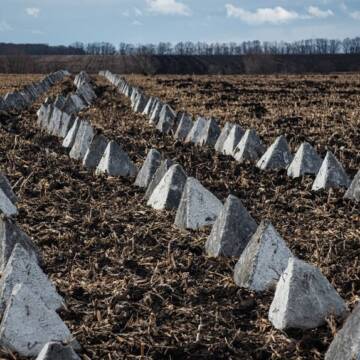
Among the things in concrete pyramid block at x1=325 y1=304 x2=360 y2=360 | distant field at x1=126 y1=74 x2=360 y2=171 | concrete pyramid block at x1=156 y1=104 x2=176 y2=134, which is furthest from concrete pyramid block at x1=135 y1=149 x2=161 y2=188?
concrete pyramid block at x1=156 y1=104 x2=176 y2=134

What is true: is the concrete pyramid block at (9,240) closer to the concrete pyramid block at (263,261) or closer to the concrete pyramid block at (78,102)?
the concrete pyramid block at (263,261)

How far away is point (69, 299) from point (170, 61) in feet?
323

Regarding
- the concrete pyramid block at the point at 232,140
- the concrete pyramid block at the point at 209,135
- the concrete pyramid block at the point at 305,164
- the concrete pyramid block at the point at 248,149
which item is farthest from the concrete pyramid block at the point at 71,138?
the concrete pyramid block at the point at 305,164

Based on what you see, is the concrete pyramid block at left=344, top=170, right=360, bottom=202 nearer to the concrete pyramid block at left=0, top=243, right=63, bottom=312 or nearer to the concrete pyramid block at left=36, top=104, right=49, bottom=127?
the concrete pyramid block at left=0, top=243, right=63, bottom=312

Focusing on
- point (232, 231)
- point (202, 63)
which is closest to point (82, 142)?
point (232, 231)

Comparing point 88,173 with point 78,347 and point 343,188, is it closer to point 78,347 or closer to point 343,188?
point 343,188

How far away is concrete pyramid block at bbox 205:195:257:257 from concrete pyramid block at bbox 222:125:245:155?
4.40 metres

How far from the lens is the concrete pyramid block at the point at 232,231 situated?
4.81 m

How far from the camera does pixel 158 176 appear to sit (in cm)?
662

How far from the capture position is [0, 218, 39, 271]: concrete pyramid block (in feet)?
15.0

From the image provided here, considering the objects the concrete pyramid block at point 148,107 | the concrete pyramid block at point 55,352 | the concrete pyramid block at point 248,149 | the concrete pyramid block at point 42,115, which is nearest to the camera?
the concrete pyramid block at point 55,352

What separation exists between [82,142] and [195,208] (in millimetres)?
4239

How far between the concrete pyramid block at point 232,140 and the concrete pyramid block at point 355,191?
9.66 feet

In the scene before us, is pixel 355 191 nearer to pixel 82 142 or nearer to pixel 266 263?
pixel 266 263
